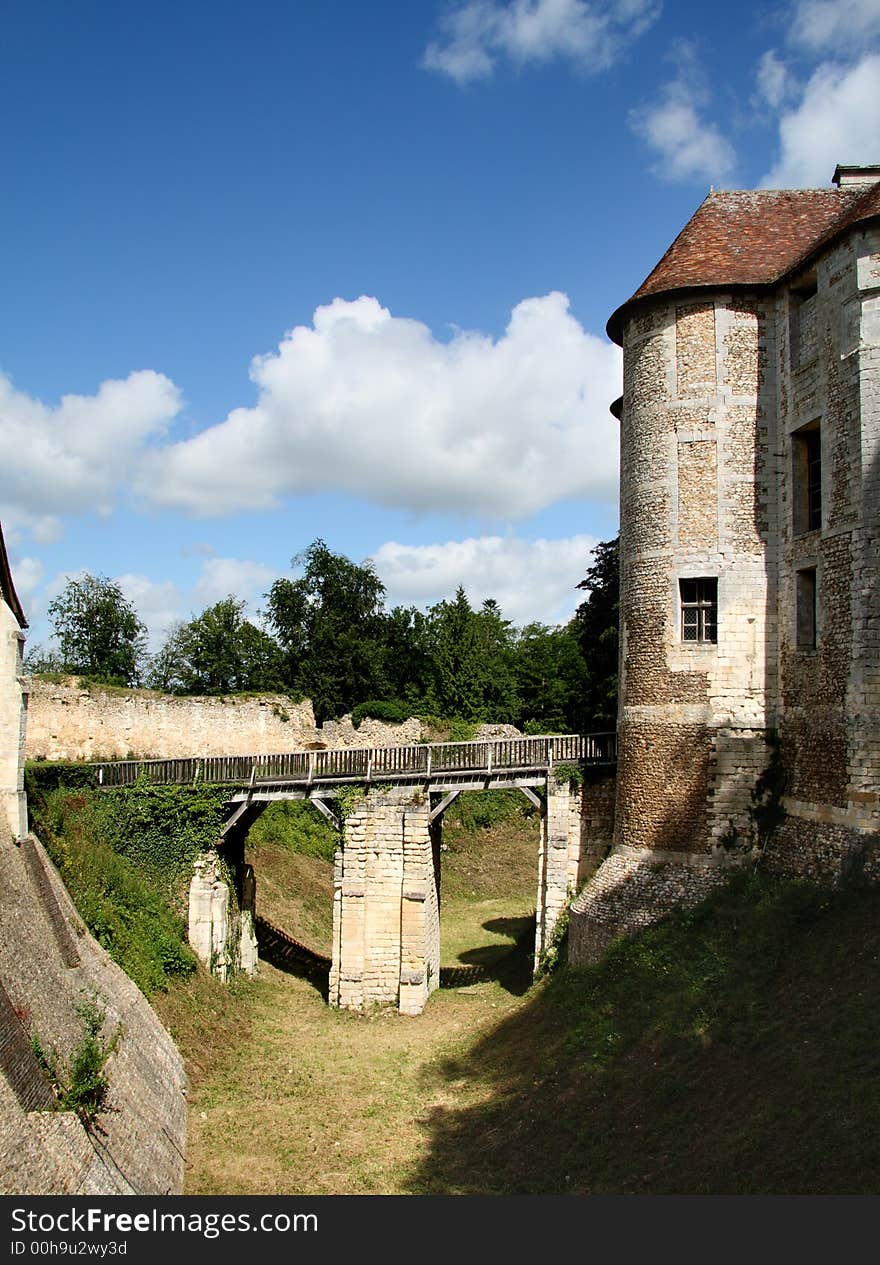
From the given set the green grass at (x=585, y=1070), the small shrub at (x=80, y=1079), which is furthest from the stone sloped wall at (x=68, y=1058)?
the green grass at (x=585, y=1070)

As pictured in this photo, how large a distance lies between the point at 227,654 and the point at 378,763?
94.3 ft

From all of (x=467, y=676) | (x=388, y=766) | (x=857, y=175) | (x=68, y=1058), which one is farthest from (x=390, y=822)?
(x=467, y=676)

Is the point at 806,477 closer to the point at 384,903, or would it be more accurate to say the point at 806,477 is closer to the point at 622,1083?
the point at 622,1083

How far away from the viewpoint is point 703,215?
731 inches

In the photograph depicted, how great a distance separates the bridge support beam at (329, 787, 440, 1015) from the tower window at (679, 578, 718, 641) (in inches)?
278

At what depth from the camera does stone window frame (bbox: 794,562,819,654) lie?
53.1 feet

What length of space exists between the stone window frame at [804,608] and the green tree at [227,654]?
3426 centimetres

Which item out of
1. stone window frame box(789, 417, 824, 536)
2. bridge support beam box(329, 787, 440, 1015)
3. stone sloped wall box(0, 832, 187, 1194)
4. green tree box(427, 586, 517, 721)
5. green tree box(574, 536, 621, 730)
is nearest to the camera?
stone sloped wall box(0, 832, 187, 1194)

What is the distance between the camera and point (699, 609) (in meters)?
17.4

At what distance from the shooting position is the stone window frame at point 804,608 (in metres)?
16.2

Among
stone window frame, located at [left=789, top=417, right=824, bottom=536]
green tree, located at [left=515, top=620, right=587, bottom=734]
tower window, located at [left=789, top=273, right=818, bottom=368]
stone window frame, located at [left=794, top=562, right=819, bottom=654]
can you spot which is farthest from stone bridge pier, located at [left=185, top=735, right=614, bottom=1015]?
green tree, located at [left=515, top=620, right=587, bottom=734]

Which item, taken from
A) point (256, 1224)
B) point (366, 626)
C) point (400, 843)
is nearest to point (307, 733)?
point (400, 843)

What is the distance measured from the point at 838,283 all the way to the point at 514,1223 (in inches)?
550

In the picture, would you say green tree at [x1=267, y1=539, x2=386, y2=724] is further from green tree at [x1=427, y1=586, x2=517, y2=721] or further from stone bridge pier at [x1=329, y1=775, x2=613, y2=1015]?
stone bridge pier at [x1=329, y1=775, x2=613, y2=1015]
